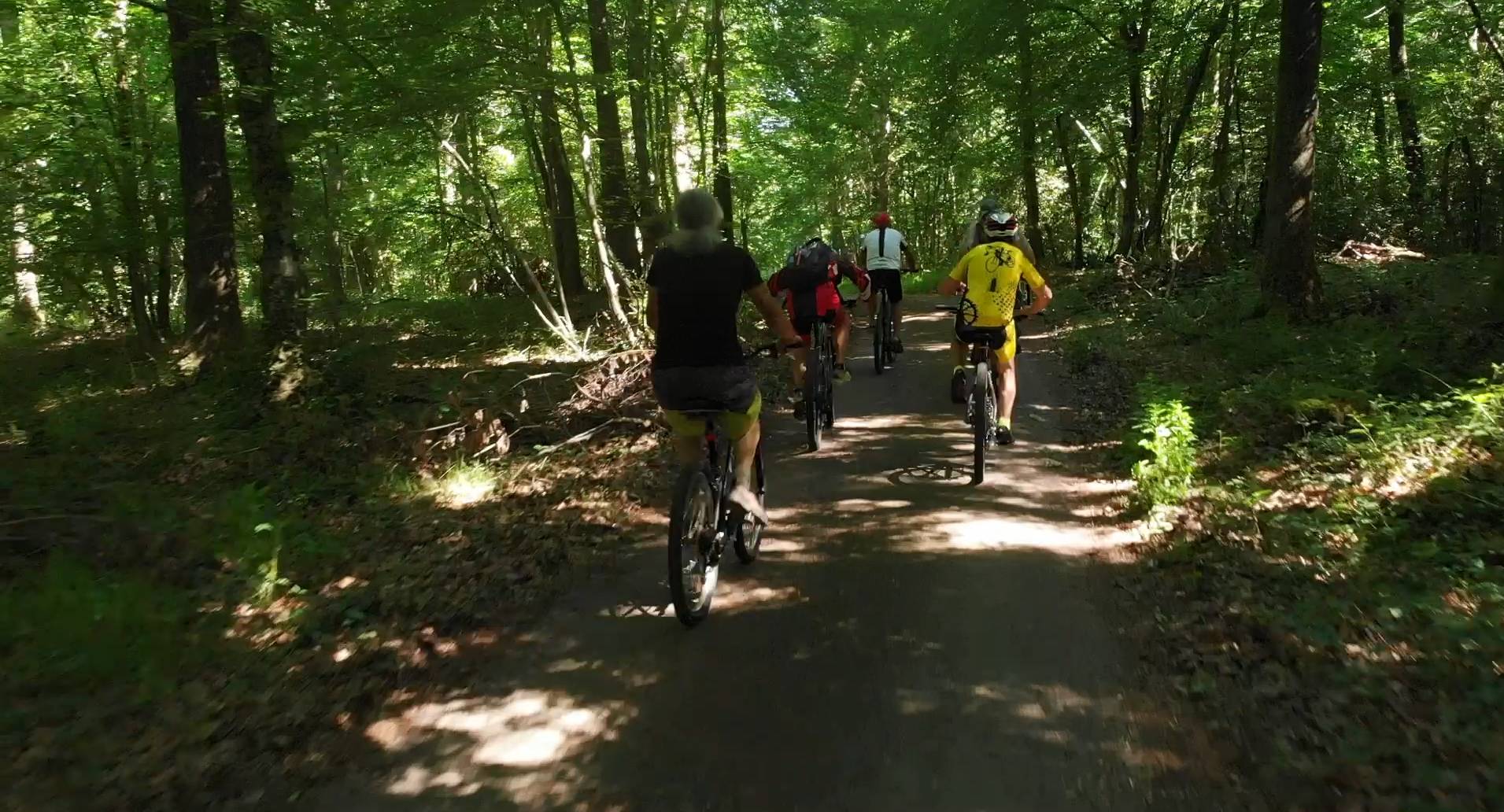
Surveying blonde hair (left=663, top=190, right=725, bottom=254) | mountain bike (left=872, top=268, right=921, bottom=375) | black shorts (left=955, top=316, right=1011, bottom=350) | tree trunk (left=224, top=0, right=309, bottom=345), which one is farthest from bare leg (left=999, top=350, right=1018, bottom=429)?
tree trunk (left=224, top=0, right=309, bottom=345)

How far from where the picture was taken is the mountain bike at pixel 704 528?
4480mm

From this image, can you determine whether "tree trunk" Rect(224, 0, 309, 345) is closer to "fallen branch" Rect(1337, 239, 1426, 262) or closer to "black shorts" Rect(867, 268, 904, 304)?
"black shorts" Rect(867, 268, 904, 304)

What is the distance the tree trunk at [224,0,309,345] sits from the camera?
8.89 metres

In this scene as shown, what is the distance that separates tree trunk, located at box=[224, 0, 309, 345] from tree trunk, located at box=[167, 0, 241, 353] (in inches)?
70.3

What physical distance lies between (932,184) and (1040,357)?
21.0 meters

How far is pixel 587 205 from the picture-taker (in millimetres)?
10273

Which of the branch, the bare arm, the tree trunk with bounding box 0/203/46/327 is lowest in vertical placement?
the bare arm

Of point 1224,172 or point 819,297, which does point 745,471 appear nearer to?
point 819,297

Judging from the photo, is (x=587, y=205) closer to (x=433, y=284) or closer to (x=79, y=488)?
(x=79, y=488)

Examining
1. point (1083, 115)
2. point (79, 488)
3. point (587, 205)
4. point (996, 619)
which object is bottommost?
point (996, 619)

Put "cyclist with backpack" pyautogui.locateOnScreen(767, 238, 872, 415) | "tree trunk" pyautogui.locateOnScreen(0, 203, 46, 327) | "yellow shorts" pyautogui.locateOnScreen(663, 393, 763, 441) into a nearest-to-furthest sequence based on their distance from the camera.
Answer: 1. "yellow shorts" pyautogui.locateOnScreen(663, 393, 763, 441)
2. "cyclist with backpack" pyautogui.locateOnScreen(767, 238, 872, 415)
3. "tree trunk" pyautogui.locateOnScreen(0, 203, 46, 327)

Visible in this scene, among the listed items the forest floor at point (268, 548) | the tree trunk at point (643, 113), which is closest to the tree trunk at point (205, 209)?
the forest floor at point (268, 548)

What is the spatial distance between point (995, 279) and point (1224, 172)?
1344 cm

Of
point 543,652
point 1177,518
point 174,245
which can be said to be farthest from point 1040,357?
point 174,245
